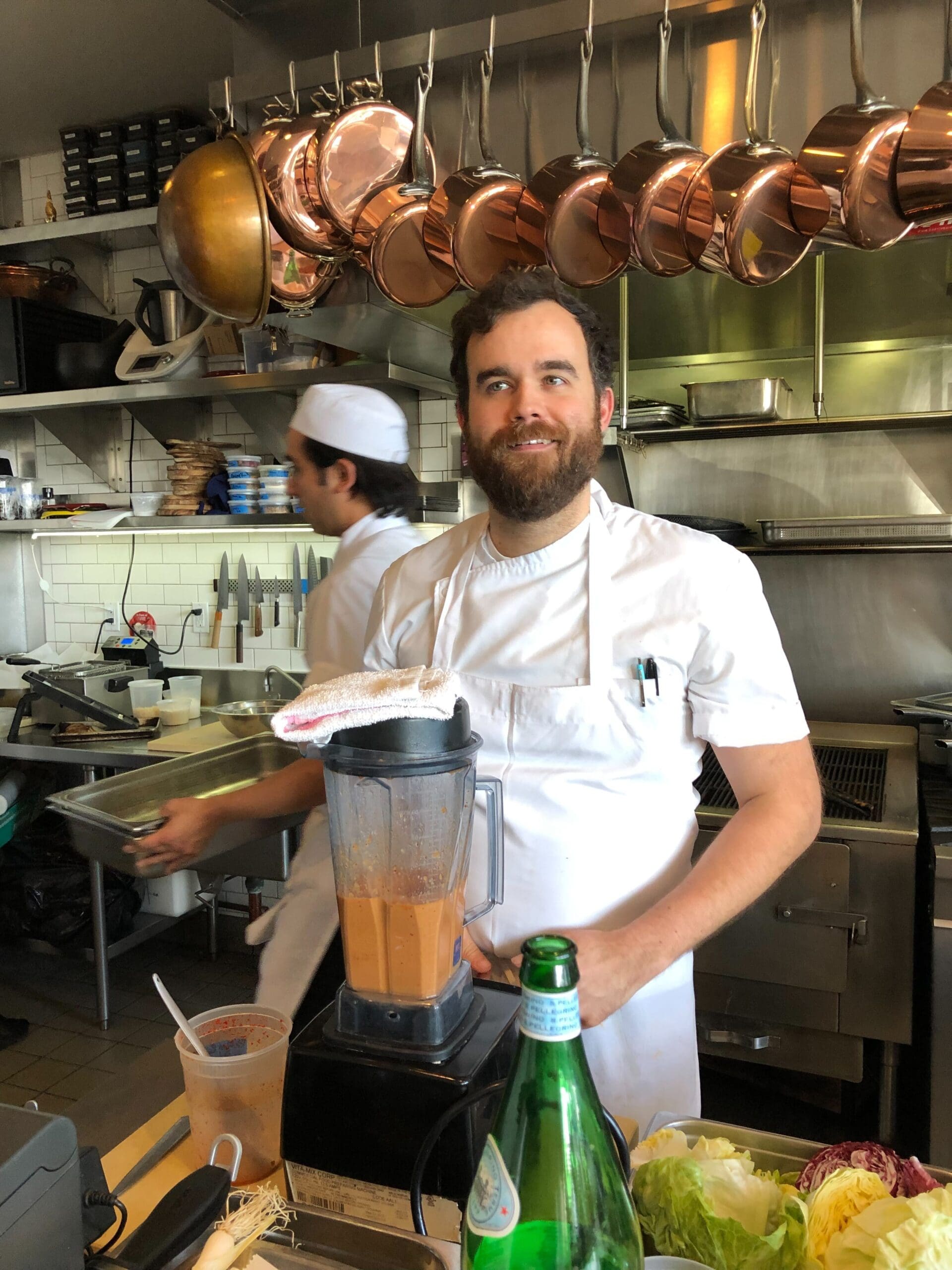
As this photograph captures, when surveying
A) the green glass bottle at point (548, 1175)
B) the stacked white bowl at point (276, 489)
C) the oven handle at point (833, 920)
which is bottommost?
the oven handle at point (833, 920)

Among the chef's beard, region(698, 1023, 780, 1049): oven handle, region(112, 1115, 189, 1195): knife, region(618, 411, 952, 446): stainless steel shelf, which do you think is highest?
region(618, 411, 952, 446): stainless steel shelf

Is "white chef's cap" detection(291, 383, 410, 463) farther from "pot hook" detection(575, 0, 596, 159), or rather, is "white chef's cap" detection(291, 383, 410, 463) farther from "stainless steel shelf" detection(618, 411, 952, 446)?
"stainless steel shelf" detection(618, 411, 952, 446)

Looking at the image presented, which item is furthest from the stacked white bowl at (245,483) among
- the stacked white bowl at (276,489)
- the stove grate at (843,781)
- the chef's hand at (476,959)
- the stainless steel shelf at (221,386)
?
the chef's hand at (476,959)

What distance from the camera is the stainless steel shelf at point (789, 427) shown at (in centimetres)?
278

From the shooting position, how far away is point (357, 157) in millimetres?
2148

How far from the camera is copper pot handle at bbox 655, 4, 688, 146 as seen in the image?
1.81 m

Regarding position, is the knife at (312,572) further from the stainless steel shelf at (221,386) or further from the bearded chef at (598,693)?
the bearded chef at (598,693)

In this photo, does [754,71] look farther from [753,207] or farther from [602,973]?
[602,973]

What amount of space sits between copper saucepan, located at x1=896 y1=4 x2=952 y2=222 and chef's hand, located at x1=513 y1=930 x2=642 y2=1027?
1407mm

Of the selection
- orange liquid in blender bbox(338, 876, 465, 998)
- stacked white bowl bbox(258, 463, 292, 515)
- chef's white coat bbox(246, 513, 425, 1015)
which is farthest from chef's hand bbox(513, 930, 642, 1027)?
stacked white bowl bbox(258, 463, 292, 515)

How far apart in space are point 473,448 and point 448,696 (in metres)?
0.76

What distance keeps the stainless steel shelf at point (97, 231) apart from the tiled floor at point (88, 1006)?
3032mm

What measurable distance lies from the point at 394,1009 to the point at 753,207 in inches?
64.8

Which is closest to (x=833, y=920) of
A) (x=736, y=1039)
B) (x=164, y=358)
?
(x=736, y=1039)
